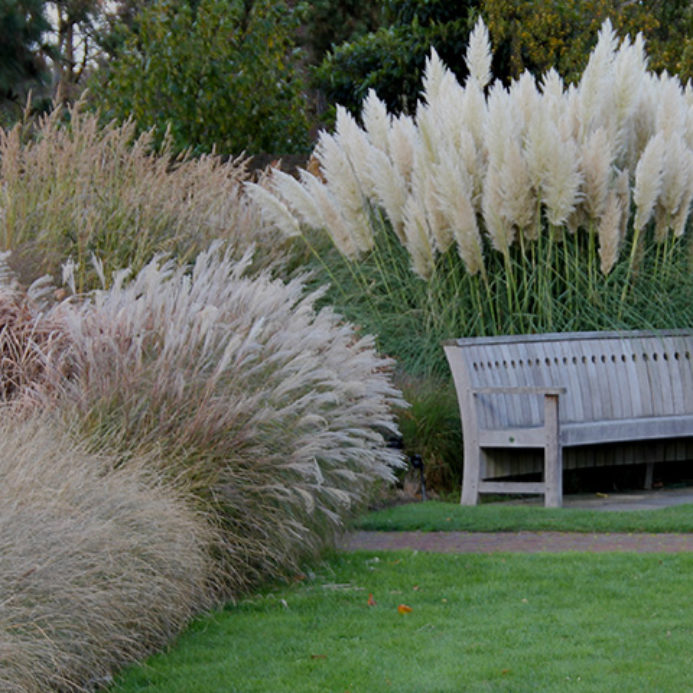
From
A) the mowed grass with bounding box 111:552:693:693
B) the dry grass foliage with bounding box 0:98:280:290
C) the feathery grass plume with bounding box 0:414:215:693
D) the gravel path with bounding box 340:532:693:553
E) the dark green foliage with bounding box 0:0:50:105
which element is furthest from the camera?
the dark green foliage with bounding box 0:0:50:105

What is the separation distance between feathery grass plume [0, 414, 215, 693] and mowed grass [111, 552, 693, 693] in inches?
5.4

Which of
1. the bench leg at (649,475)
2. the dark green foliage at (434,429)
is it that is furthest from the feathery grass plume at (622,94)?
the dark green foliage at (434,429)

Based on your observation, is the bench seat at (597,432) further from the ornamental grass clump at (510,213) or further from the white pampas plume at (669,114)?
the white pampas plume at (669,114)

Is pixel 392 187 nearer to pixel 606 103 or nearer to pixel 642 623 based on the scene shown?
pixel 606 103

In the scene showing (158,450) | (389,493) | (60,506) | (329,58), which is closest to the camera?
(60,506)

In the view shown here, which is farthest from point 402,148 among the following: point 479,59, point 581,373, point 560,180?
point 581,373

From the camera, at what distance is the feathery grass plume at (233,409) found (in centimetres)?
498

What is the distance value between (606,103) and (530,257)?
4.50ft

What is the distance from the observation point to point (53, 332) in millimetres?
5535

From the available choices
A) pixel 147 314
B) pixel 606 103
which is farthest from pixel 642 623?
pixel 606 103

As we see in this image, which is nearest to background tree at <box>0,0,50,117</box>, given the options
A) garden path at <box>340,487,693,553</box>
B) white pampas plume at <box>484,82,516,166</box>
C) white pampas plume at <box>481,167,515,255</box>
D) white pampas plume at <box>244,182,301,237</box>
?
white pampas plume at <box>244,182,301,237</box>

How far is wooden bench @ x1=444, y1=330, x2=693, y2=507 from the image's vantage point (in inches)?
297

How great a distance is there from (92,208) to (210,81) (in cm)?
660

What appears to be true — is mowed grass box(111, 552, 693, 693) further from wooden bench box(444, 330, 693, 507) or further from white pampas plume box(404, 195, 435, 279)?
white pampas plume box(404, 195, 435, 279)
